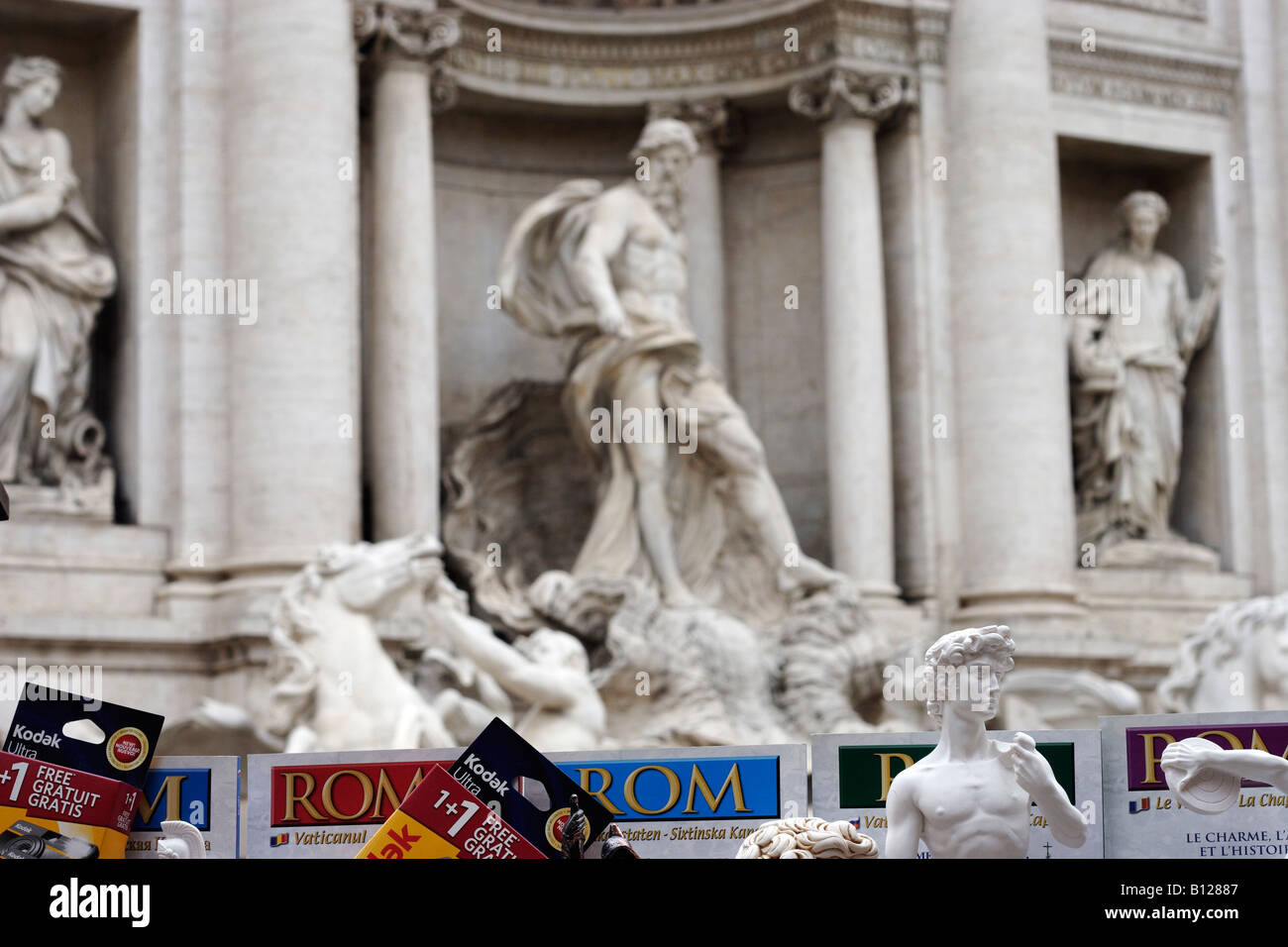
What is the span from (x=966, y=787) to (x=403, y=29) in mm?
11688

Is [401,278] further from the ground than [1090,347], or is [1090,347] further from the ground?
[401,278]

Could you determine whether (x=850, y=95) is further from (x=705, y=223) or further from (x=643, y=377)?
(x=643, y=377)

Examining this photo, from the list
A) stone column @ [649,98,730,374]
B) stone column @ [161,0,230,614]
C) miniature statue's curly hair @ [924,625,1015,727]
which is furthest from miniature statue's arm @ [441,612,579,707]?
miniature statue's curly hair @ [924,625,1015,727]

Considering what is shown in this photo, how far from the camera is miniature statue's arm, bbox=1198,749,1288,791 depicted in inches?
238

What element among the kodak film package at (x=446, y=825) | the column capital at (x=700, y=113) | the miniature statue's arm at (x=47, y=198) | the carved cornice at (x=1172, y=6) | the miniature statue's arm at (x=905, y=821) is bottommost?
the miniature statue's arm at (x=905, y=821)

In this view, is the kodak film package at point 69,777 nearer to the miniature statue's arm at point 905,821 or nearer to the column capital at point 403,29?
the miniature statue's arm at point 905,821

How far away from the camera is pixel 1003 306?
18906mm

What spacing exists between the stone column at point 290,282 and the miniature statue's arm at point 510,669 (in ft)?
6.43

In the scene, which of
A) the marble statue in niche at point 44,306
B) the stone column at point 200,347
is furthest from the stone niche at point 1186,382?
the marble statue in niche at point 44,306

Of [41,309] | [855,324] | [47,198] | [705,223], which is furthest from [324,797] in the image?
[705,223]

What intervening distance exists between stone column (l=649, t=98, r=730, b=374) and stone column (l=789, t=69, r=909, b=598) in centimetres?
87

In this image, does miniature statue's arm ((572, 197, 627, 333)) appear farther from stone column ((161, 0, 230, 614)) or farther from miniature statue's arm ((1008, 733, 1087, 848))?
miniature statue's arm ((1008, 733, 1087, 848))

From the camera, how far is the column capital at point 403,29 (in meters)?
16.8
